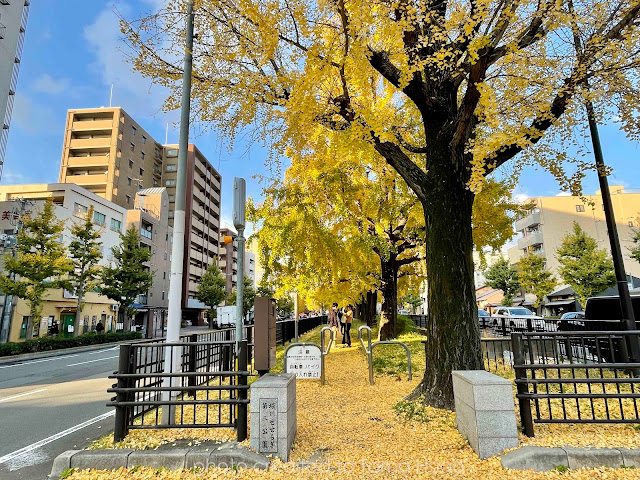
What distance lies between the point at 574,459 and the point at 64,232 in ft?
130

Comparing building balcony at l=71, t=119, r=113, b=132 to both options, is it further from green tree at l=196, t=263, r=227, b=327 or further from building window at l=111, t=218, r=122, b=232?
green tree at l=196, t=263, r=227, b=327

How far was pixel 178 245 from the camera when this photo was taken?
567 cm

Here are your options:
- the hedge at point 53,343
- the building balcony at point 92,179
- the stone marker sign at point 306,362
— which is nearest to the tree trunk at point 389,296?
the stone marker sign at point 306,362

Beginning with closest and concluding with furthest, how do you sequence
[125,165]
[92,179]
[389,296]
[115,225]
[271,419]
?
[271,419], [389,296], [115,225], [92,179], [125,165]

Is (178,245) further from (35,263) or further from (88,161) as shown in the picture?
(88,161)

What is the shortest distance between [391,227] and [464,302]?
748 centimetres

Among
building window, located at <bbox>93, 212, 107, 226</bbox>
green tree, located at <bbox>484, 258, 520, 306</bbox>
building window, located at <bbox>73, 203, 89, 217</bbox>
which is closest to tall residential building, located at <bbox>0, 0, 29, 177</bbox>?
building window, located at <bbox>73, 203, 89, 217</bbox>

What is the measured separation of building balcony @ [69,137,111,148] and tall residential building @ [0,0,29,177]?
17842 millimetres

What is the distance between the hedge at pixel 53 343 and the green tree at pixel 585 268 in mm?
36343

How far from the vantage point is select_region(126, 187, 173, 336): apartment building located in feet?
149

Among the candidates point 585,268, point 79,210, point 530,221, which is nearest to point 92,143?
point 79,210

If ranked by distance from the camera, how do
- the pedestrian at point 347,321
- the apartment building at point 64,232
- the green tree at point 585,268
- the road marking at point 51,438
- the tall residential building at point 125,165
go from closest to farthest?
the road marking at point 51,438, the pedestrian at point 347,321, the apartment building at point 64,232, the green tree at point 585,268, the tall residential building at point 125,165

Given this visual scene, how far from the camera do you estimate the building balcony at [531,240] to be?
161ft

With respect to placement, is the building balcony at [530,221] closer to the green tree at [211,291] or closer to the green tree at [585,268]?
the green tree at [585,268]
